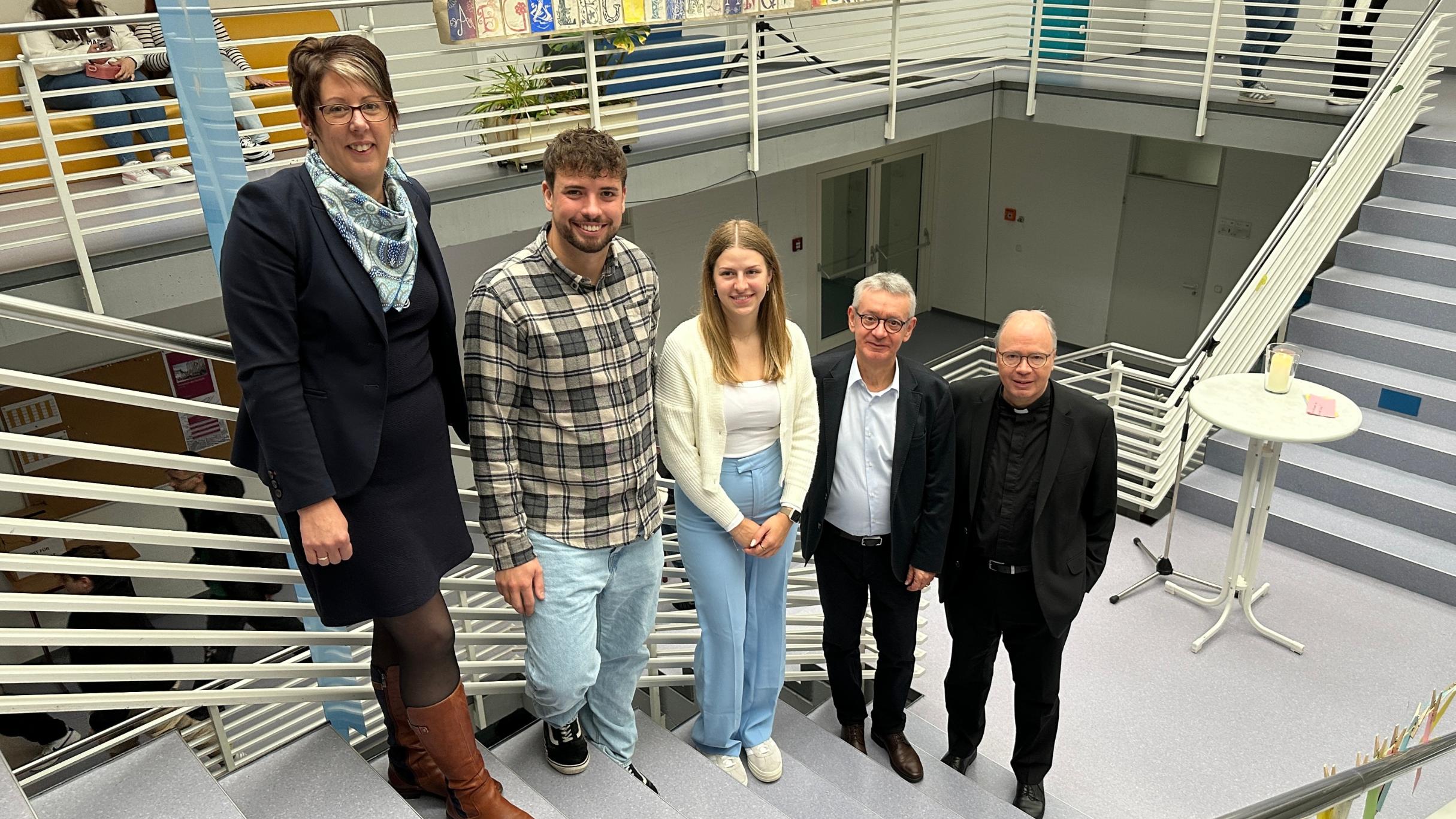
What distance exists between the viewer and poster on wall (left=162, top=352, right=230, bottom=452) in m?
6.96

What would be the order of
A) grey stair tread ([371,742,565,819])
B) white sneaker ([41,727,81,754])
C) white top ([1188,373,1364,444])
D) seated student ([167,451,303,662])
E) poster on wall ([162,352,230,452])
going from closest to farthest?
grey stair tread ([371,742,565,819]) → white top ([1188,373,1364,444]) → seated student ([167,451,303,662]) → white sneaker ([41,727,81,754]) → poster on wall ([162,352,230,452])

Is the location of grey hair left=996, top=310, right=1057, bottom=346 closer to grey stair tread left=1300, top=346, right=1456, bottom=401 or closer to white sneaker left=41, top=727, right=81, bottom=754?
grey stair tread left=1300, top=346, right=1456, bottom=401

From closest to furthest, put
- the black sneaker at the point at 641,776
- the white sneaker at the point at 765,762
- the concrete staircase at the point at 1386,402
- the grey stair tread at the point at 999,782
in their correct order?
the black sneaker at the point at 641,776 → the white sneaker at the point at 765,762 → the grey stair tread at the point at 999,782 → the concrete staircase at the point at 1386,402

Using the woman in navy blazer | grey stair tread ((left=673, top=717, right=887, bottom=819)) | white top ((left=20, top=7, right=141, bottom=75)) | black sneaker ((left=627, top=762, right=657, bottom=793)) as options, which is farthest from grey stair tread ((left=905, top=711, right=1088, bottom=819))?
white top ((left=20, top=7, right=141, bottom=75))

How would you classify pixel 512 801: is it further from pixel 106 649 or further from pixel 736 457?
pixel 106 649

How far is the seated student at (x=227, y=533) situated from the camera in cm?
452

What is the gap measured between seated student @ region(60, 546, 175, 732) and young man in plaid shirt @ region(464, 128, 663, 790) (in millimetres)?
3264

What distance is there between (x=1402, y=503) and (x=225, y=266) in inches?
230

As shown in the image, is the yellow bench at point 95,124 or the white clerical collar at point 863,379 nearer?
the white clerical collar at point 863,379

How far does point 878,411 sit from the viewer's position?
304 centimetres

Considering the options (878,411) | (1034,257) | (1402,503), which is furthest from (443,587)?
(1034,257)

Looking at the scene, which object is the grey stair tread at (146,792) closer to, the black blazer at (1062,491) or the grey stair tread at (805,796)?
the grey stair tread at (805,796)

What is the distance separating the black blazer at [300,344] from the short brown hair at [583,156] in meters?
0.54

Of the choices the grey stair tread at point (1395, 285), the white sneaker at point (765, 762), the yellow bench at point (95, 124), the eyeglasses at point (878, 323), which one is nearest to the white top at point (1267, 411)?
the eyeglasses at point (878, 323)
